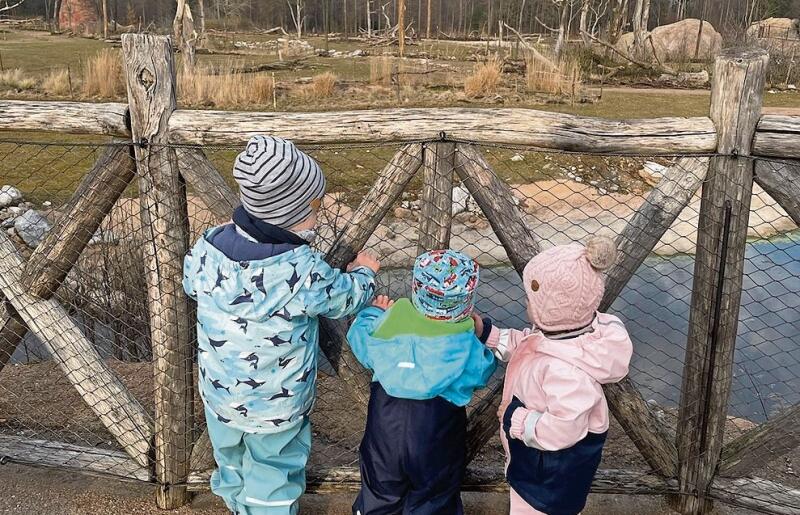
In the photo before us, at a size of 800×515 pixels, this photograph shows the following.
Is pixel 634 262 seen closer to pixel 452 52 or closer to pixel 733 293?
pixel 733 293

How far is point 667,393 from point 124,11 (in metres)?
34.2

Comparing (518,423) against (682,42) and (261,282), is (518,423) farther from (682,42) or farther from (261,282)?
(682,42)

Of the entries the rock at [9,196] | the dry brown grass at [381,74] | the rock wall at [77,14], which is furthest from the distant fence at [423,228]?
the rock wall at [77,14]

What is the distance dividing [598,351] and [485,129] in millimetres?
836

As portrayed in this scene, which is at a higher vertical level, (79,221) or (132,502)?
(79,221)

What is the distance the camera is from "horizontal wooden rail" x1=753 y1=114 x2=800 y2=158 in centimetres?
239

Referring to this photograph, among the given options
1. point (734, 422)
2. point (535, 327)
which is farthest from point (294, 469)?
point (734, 422)

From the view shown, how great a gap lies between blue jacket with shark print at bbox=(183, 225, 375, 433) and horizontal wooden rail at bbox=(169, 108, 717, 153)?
456 mm

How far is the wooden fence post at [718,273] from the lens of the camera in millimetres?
2410

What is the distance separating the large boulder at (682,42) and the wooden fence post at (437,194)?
1991cm

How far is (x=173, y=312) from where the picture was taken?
106 inches

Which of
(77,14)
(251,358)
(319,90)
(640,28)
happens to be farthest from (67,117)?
(77,14)

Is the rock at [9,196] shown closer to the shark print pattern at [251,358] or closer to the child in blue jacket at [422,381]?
the shark print pattern at [251,358]

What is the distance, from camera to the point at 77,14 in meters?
30.2
